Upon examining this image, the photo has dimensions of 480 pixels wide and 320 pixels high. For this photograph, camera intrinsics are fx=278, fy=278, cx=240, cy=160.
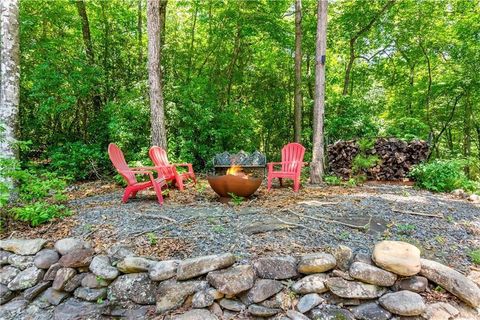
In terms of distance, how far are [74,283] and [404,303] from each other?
2.23m

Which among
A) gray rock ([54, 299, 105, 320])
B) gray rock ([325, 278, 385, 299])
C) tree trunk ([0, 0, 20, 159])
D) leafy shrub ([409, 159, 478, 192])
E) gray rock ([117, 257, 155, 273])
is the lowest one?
gray rock ([54, 299, 105, 320])

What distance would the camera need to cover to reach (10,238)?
2.29 m

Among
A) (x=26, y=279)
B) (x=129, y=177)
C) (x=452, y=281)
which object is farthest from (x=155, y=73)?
(x=452, y=281)

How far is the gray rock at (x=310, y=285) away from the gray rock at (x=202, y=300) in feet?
1.78

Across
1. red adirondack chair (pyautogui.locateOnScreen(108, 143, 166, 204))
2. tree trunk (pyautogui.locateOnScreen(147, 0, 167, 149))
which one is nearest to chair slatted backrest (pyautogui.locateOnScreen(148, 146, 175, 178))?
red adirondack chair (pyautogui.locateOnScreen(108, 143, 166, 204))

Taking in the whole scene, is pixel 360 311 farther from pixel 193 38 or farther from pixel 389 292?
pixel 193 38

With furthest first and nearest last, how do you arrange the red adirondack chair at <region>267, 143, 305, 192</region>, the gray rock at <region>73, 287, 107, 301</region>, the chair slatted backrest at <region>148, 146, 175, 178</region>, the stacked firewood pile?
the stacked firewood pile → the red adirondack chair at <region>267, 143, 305, 192</region> → the chair slatted backrest at <region>148, 146, 175, 178</region> → the gray rock at <region>73, 287, 107, 301</region>

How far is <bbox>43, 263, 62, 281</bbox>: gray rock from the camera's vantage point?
2.09m

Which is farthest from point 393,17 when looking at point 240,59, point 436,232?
point 436,232

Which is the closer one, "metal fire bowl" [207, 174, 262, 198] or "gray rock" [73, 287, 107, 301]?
"gray rock" [73, 287, 107, 301]

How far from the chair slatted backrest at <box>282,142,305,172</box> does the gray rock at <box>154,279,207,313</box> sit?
8.68 ft

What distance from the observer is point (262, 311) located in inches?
67.1

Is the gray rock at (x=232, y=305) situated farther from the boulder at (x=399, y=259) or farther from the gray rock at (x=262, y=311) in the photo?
the boulder at (x=399, y=259)

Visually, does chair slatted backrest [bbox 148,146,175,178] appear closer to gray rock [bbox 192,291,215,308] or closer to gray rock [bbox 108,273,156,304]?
gray rock [bbox 108,273,156,304]
